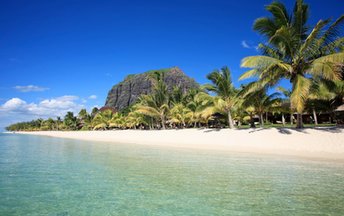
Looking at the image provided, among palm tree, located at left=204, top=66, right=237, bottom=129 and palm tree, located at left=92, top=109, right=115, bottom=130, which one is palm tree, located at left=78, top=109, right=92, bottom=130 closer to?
palm tree, located at left=92, top=109, right=115, bottom=130

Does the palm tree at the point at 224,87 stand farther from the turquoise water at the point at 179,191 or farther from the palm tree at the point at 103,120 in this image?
the palm tree at the point at 103,120

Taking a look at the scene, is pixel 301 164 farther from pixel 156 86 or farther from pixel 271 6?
pixel 156 86

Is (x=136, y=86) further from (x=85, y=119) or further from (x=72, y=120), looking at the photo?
(x=85, y=119)

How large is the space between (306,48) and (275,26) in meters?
2.32

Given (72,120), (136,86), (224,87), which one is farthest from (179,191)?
(136,86)

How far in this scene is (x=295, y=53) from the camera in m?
14.8

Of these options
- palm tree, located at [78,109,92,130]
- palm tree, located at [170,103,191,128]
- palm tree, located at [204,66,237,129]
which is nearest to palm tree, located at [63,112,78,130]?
palm tree, located at [78,109,92,130]

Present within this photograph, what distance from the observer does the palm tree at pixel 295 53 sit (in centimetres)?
1346

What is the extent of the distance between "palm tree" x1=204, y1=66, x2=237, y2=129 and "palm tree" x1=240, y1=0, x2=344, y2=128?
19.7ft

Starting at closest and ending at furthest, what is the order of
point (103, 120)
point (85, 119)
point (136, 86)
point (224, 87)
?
point (224, 87) → point (103, 120) → point (85, 119) → point (136, 86)

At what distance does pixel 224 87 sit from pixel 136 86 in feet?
419

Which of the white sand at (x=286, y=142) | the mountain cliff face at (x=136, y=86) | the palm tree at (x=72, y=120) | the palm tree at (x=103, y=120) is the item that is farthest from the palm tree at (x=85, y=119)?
the white sand at (x=286, y=142)

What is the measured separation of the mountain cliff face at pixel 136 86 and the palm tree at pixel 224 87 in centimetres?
10566

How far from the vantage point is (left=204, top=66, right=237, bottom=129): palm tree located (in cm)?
2194
